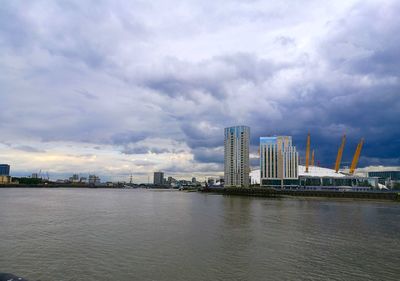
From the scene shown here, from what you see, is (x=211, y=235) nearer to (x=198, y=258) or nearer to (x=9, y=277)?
(x=198, y=258)

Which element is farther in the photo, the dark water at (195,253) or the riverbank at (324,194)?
the riverbank at (324,194)

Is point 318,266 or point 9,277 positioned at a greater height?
point 9,277

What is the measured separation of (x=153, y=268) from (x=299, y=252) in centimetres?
1172

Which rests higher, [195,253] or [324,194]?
[324,194]

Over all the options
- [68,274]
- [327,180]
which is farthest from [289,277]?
[327,180]

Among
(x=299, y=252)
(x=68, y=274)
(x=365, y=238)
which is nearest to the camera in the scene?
(x=68, y=274)

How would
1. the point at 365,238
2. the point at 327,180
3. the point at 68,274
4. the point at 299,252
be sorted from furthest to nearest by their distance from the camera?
1. the point at 327,180
2. the point at 365,238
3. the point at 299,252
4. the point at 68,274

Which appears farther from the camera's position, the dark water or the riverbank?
the riverbank

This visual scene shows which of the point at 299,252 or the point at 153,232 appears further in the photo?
the point at 153,232

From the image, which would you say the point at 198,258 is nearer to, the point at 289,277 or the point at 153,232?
the point at 289,277

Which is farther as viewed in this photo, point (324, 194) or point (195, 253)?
point (324, 194)

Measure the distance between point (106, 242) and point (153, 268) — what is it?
9656 millimetres

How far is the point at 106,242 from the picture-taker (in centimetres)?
2864

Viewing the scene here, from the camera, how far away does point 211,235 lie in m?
33.0
